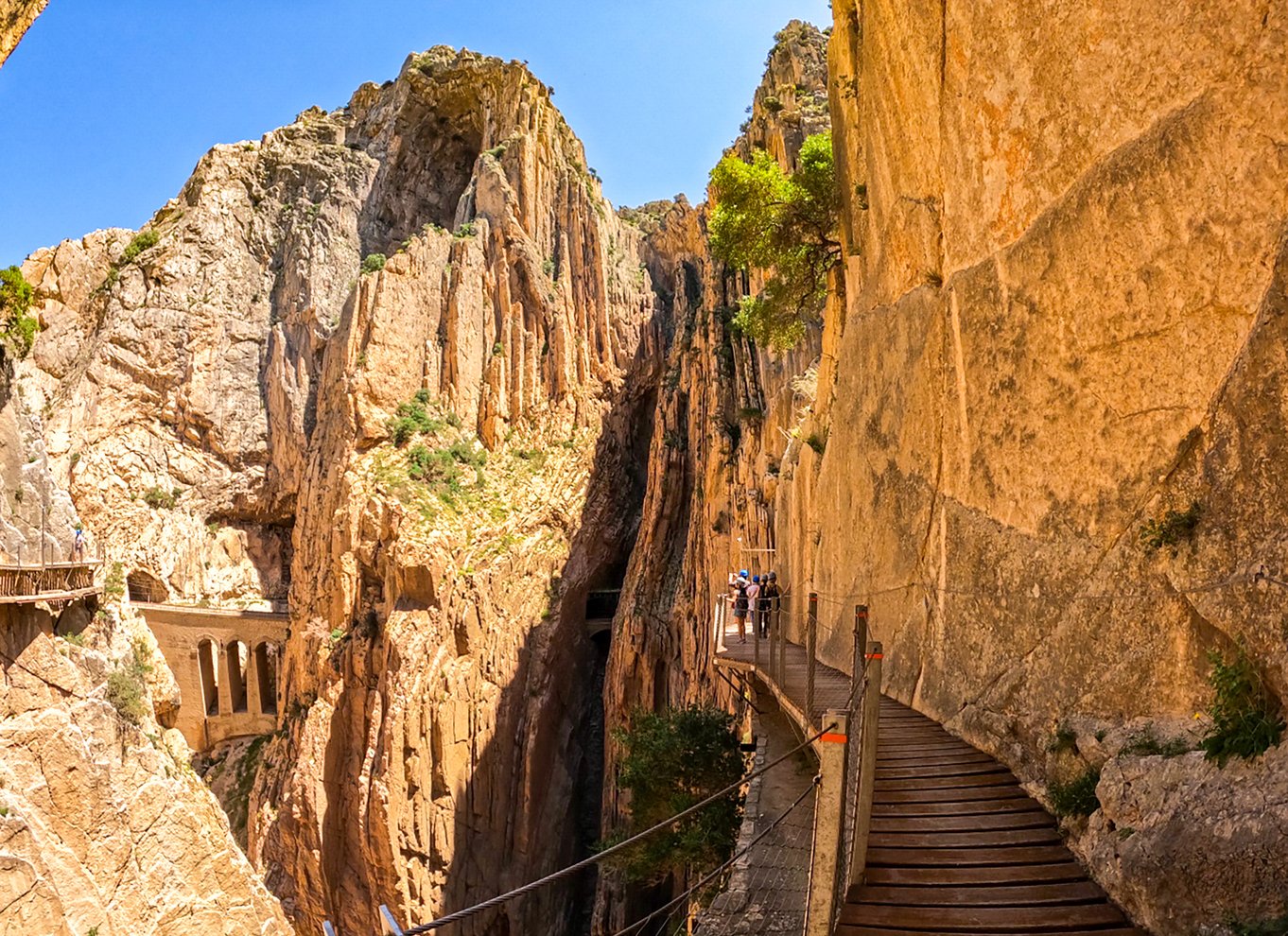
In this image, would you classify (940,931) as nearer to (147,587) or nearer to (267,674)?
(267,674)

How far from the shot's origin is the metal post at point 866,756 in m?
4.50

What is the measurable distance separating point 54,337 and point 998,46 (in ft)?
142

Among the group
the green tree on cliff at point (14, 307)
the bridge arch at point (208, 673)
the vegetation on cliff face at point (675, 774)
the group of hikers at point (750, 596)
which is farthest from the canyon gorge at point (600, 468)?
the vegetation on cliff face at point (675, 774)

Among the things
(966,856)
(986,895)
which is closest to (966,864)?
(966,856)

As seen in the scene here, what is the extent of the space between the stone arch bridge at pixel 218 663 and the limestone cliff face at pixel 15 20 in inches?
1233

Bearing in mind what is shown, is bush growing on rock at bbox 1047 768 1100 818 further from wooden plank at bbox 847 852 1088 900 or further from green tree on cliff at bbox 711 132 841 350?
green tree on cliff at bbox 711 132 841 350

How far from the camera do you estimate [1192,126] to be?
186 inches

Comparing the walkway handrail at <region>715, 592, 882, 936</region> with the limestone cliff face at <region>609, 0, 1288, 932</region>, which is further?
the limestone cliff face at <region>609, 0, 1288, 932</region>

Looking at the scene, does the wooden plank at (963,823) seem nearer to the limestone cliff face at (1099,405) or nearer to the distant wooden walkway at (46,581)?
the limestone cliff face at (1099,405)

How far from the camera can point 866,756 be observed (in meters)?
4.68

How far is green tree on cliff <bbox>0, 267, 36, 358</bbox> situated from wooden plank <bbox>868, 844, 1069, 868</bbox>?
2616cm

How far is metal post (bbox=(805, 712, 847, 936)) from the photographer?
3729mm

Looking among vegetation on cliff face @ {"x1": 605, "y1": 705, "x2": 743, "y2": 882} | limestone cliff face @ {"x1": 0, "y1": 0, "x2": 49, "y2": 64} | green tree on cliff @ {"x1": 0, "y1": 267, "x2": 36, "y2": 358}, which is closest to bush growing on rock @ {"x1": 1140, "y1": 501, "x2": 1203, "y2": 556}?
limestone cliff face @ {"x1": 0, "y1": 0, "x2": 49, "y2": 64}

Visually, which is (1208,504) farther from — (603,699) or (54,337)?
(54,337)
